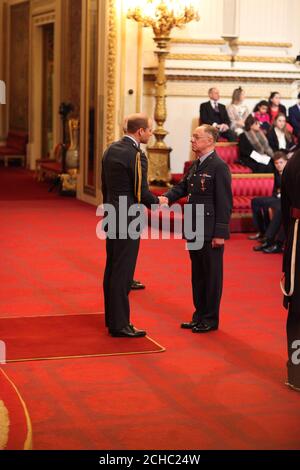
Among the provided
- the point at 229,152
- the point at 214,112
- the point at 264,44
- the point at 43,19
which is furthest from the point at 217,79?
the point at 43,19

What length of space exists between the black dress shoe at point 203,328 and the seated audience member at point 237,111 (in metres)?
8.09

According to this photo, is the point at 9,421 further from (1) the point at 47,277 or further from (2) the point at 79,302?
(1) the point at 47,277

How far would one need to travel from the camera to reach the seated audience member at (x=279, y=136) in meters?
14.0

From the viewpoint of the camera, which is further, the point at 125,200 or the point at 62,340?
the point at 125,200

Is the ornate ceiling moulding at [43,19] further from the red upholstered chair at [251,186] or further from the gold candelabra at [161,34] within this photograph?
the red upholstered chair at [251,186]

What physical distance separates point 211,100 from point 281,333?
793 centimetres

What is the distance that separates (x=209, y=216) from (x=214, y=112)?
305 inches

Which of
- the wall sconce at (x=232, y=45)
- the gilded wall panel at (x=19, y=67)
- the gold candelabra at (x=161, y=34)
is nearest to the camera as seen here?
the gold candelabra at (x=161, y=34)

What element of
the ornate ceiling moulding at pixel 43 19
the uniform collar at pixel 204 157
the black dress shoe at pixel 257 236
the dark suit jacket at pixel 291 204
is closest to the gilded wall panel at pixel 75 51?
the ornate ceiling moulding at pixel 43 19

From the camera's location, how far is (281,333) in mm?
7324

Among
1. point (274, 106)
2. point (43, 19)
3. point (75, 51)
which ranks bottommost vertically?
point (274, 106)

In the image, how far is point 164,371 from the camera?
20.4 feet

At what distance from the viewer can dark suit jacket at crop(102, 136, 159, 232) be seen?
7.01 metres

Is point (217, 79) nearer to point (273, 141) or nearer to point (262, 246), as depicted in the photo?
point (273, 141)
